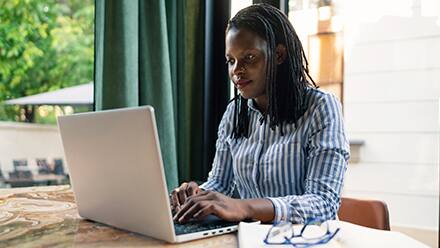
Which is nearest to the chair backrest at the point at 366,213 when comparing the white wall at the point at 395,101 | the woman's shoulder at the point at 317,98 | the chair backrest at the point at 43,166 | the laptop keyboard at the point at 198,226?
the woman's shoulder at the point at 317,98

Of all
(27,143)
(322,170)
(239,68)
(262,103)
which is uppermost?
(239,68)

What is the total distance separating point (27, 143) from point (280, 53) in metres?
1.37

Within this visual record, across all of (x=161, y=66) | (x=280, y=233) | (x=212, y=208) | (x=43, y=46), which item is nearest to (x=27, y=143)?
(x=43, y=46)

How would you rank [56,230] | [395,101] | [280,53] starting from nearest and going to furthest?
[56,230] < [280,53] < [395,101]

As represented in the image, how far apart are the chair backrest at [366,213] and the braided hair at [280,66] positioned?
0.30m

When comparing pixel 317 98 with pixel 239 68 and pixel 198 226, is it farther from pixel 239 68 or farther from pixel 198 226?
pixel 198 226

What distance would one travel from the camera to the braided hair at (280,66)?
1.28 m

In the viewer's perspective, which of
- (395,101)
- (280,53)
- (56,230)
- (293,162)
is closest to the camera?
(56,230)

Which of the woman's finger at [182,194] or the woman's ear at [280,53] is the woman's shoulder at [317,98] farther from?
the woman's finger at [182,194]

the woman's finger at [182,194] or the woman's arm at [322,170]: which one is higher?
the woman's arm at [322,170]

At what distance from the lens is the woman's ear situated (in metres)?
1.32

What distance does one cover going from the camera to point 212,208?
912mm

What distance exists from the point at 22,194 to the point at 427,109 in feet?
4.49

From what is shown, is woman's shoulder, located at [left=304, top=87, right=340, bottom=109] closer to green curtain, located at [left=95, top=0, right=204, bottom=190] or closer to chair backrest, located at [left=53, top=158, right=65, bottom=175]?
green curtain, located at [left=95, top=0, right=204, bottom=190]
